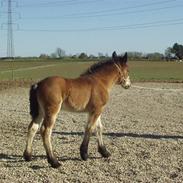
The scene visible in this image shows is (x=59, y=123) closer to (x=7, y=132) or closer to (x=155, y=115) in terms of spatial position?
(x=7, y=132)

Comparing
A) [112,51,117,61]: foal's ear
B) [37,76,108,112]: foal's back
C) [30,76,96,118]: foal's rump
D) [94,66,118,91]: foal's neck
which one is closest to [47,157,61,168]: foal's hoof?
[30,76,96,118]: foal's rump

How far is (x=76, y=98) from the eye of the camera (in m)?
9.94

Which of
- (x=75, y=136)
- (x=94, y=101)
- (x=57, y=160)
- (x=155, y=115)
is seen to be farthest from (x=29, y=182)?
(x=155, y=115)

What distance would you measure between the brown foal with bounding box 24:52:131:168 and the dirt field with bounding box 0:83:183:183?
41 centimetres

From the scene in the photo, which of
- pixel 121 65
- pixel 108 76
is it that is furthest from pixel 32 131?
pixel 121 65

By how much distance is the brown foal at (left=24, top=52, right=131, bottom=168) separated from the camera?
375 inches

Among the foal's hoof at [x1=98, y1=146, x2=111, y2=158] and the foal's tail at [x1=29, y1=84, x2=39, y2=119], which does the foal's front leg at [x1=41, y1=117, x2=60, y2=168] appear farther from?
the foal's hoof at [x1=98, y1=146, x2=111, y2=158]

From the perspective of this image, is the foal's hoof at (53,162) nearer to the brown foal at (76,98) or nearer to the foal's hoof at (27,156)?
the brown foal at (76,98)

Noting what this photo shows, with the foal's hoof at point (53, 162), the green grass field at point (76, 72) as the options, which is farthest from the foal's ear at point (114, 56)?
the green grass field at point (76, 72)

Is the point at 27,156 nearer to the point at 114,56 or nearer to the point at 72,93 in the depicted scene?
the point at 72,93

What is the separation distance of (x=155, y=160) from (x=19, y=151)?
2994mm

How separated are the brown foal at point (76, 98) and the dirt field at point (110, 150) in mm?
413

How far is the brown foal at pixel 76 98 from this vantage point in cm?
952

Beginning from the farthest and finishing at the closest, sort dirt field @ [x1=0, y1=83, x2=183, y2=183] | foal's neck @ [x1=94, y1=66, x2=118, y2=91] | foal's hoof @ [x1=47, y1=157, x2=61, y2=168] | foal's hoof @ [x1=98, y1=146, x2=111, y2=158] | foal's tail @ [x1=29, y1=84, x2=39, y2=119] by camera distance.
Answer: foal's neck @ [x1=94, y1=66, x2=118, y2=91] < foal's hoof @ [x1=98, y1=146, x2=111, y2=158] < foal's tail @ [x1=29, y1=84, x2=39, y2=119] < foal's hoof @ [x1=47, y1=157, x2=61, y2=168] < dirt field @ [x1=0, y1=83, x2=183, y2=183]
